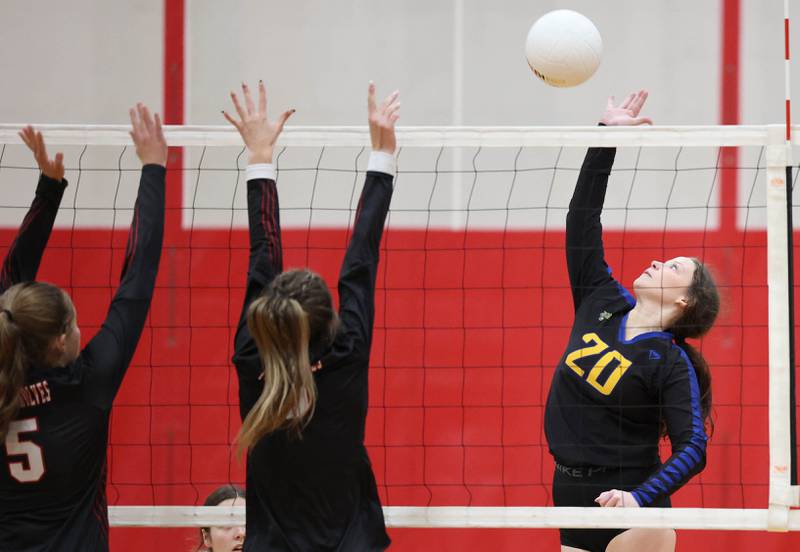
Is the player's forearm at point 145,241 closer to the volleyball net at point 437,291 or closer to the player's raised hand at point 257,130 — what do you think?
the player's raised hand at point 257,130

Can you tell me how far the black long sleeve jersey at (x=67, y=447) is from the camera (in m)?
3.04

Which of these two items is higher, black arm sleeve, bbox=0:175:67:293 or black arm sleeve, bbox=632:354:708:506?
black arm sleeve, bbox=0:175:67:293

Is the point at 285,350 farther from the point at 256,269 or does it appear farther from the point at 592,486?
the point at 592,486

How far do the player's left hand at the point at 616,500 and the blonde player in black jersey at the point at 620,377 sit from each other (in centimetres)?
9

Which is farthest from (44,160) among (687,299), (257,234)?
(687,299)

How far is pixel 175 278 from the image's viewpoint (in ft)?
20.4

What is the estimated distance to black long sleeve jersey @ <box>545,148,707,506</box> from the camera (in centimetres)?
389

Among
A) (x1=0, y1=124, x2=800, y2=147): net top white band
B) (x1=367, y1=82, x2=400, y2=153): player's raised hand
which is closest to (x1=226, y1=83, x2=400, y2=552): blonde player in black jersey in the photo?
(x1=367, y1=82, x2=400, y2=153): player's raised hand

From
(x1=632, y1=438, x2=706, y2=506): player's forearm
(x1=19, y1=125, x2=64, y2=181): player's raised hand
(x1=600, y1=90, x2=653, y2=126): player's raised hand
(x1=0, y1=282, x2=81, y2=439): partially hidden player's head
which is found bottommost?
(x1=632, y1=438, x2=706, y2=506): player's forearm

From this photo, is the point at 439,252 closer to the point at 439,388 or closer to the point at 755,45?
the point at 439,388

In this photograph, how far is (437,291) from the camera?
624 cm

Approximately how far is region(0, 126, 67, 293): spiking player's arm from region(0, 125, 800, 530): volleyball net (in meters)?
2.48

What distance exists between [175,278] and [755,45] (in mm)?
3678

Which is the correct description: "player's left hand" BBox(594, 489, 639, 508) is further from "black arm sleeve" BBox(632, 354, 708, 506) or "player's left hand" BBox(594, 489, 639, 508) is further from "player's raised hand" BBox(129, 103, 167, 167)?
"player's raised hand" BBox(129, 103, 167, 167)
